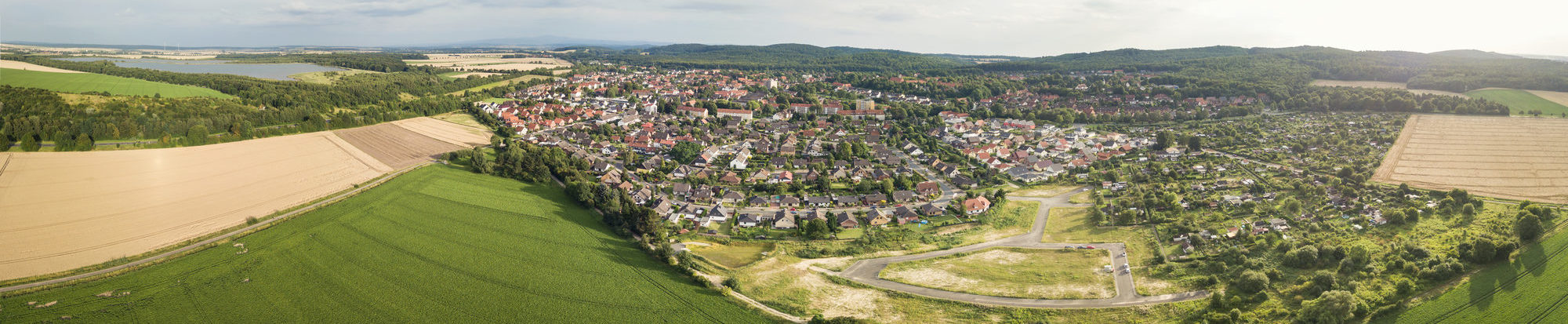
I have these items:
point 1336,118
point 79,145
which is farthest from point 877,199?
point 1336,118

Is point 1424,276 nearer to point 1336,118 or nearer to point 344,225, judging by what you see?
point 344,225

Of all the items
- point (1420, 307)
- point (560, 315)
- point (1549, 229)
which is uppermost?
point (1549, 229)

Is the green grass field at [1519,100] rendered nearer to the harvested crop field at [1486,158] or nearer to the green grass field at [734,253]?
the harvested crop field at [1486,158]

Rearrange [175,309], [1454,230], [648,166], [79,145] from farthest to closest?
[648,166] → [79,145] → [1454,230] → [175,309]

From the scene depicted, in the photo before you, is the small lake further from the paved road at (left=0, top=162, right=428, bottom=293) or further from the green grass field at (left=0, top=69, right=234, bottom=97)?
the paved road at (left=0, top=162, right=428, bottom=293)

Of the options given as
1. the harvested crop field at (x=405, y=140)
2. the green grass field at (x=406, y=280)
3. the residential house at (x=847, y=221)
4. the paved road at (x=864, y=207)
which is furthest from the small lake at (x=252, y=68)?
the residential house at (x=847, y=221)

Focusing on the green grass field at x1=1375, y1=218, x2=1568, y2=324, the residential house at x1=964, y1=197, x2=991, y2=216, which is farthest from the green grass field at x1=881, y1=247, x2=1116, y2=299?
the green grass field at x1=1375, y1=218, x2=1568, y2=324

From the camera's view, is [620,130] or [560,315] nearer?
[560,315]
